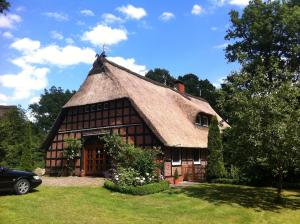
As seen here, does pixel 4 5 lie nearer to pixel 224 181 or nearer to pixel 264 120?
pixel 264 120

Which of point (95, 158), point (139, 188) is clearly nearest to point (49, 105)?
point (95, 158)

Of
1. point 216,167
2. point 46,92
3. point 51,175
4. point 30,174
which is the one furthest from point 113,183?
point 46,92

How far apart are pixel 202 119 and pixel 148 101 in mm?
7928

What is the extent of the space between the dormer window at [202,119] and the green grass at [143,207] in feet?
43.2

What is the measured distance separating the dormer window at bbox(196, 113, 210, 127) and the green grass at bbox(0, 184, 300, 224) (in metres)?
13.2

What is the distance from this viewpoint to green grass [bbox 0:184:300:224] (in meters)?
12.4

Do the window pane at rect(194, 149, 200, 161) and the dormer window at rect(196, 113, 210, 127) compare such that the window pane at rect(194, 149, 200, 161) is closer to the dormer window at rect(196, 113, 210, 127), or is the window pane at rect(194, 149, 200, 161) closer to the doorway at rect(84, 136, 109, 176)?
the dormer window at rect(196, 113, 210, 127)

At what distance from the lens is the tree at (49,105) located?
8644 centimetres

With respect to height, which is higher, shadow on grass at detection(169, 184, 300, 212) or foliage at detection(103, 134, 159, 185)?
foliage at detection(103, 134, 159, 185)

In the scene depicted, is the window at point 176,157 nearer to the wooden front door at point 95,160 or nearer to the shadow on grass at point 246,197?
the shadow on grass at point 246,197

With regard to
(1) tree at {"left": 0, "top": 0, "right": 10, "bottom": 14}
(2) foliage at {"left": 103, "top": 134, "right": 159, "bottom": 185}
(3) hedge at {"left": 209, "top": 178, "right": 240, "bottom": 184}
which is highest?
(1) tree at {"left": 0, "top": 0, "right": 10, "bottom": 14}

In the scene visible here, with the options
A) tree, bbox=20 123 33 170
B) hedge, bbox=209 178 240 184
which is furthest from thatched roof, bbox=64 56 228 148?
tree, bbox=20 123 33 170

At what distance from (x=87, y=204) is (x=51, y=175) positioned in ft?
51.5

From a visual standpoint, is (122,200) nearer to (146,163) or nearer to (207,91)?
(146,163)
